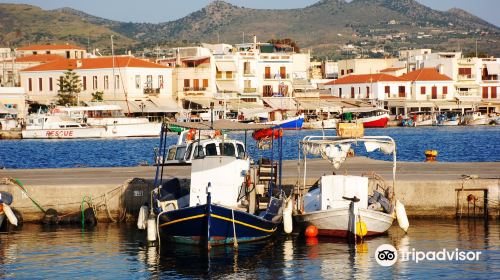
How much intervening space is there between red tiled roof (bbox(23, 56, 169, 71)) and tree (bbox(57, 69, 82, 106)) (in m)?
2.61

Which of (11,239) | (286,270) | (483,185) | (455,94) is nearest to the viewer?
(286,270)

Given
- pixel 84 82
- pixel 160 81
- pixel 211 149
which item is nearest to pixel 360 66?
pixel 160 81

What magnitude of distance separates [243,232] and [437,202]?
7.18m

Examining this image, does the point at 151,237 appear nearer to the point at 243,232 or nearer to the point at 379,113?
the point at 243,232

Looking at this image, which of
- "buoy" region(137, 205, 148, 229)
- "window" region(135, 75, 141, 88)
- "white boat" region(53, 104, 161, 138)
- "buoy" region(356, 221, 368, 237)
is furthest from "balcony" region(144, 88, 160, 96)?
"buoy" region(356, 221, 368, 237)

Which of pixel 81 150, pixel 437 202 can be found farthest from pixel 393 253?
pixel 81 150

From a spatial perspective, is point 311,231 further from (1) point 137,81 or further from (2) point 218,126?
(1) point 137,81

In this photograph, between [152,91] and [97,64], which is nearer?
[152,91]

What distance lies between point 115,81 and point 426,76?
134 ft

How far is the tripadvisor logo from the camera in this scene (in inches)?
1069

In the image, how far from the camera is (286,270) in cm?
2622

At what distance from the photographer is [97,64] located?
11494 centimetres

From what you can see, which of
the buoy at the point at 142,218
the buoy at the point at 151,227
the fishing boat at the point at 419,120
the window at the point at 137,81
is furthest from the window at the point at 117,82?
the buoy at the point at 151,227

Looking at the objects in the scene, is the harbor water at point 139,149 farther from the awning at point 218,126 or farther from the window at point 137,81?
the awning at point 218,126
